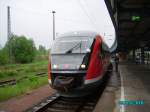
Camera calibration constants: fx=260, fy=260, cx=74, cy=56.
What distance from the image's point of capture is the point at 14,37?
82.9 metres

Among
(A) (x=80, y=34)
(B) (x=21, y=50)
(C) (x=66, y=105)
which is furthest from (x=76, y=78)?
(B) (x=21, y=50)

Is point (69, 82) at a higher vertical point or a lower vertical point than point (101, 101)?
higher

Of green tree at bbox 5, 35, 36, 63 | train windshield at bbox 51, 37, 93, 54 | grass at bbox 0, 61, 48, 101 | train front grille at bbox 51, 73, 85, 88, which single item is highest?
green tree at bbox 5, 35, 36, 63

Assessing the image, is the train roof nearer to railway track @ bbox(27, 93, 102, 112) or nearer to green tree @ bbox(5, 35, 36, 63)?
railway track @ bbox(27, 93, 102, 112)

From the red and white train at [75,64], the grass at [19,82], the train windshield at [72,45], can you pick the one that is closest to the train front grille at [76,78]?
the red and white train at [75,64]

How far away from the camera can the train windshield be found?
34.9ft

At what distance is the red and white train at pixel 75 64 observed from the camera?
9617mm

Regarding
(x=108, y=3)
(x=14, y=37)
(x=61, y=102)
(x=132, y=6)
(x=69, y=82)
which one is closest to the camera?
(x=69, y=82)

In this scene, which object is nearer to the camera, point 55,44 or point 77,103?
point 77,103

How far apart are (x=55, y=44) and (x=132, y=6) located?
6703 millimetres

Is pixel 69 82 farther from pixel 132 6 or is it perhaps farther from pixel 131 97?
pixel 132 6

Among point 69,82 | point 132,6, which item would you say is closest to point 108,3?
point 132,6

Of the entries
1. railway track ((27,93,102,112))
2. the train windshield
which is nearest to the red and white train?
the train windshield

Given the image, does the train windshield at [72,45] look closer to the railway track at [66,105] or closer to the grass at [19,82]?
the railway track at [66,105]
